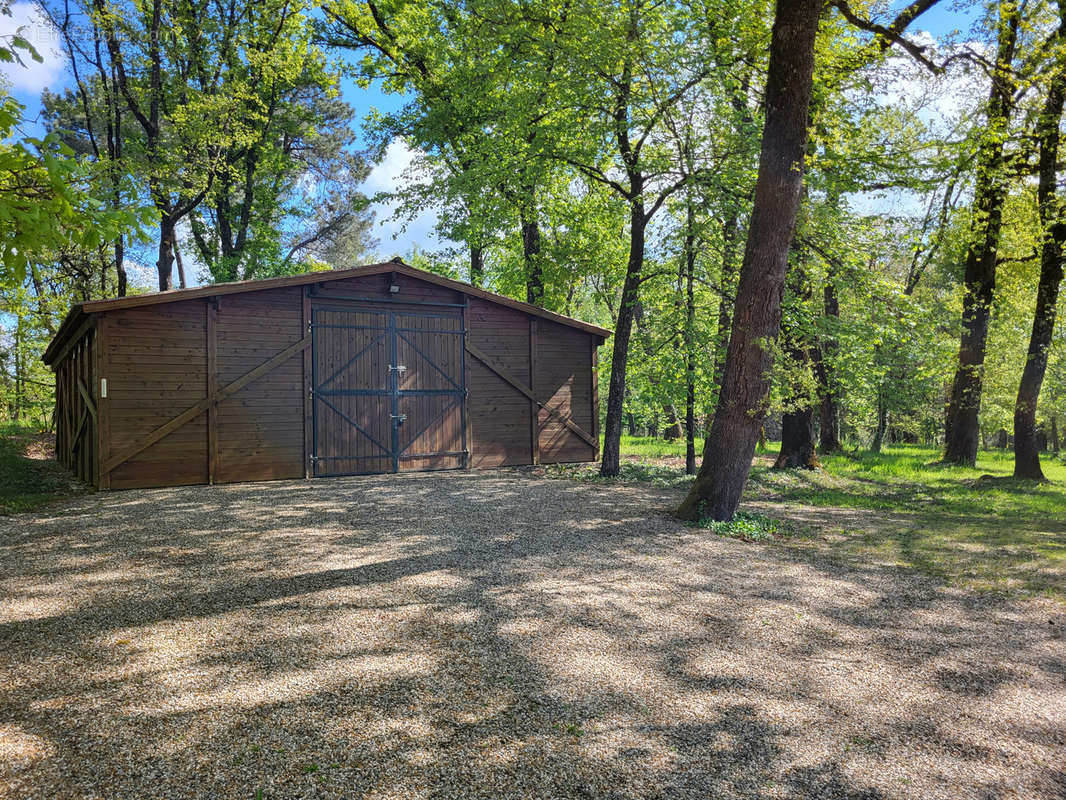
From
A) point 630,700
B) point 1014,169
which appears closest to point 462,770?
point 630,700

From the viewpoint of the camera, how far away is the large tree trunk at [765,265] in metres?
6.57

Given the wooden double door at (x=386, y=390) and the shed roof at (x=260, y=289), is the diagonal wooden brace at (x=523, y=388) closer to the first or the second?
the wooden double door at (x=386, y=390)

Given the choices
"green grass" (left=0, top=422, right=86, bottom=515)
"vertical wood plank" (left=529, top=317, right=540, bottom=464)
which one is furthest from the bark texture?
"green grass" (left=0, top=422, right=86, bottom=515)

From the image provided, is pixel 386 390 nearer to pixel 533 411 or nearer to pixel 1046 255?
pixel 533 411

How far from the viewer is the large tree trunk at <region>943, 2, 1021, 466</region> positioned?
11.4m

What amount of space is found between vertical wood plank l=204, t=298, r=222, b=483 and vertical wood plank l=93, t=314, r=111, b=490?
124 cm

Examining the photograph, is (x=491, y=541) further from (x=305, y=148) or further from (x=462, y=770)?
(x=305, y=148)

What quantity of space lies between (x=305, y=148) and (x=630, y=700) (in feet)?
71.2

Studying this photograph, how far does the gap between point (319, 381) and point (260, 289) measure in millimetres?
1659

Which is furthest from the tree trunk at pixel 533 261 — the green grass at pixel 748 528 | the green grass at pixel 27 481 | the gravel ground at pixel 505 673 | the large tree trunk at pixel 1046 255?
the gravel ground at pixel 505 673

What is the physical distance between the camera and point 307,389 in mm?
10539

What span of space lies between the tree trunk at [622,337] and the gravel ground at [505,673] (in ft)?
17.5

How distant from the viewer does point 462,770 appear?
2.49 m

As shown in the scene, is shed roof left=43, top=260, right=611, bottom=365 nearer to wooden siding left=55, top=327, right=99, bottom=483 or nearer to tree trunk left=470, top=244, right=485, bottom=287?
wooden siding left=55, top=327, right=99, bottom=483
